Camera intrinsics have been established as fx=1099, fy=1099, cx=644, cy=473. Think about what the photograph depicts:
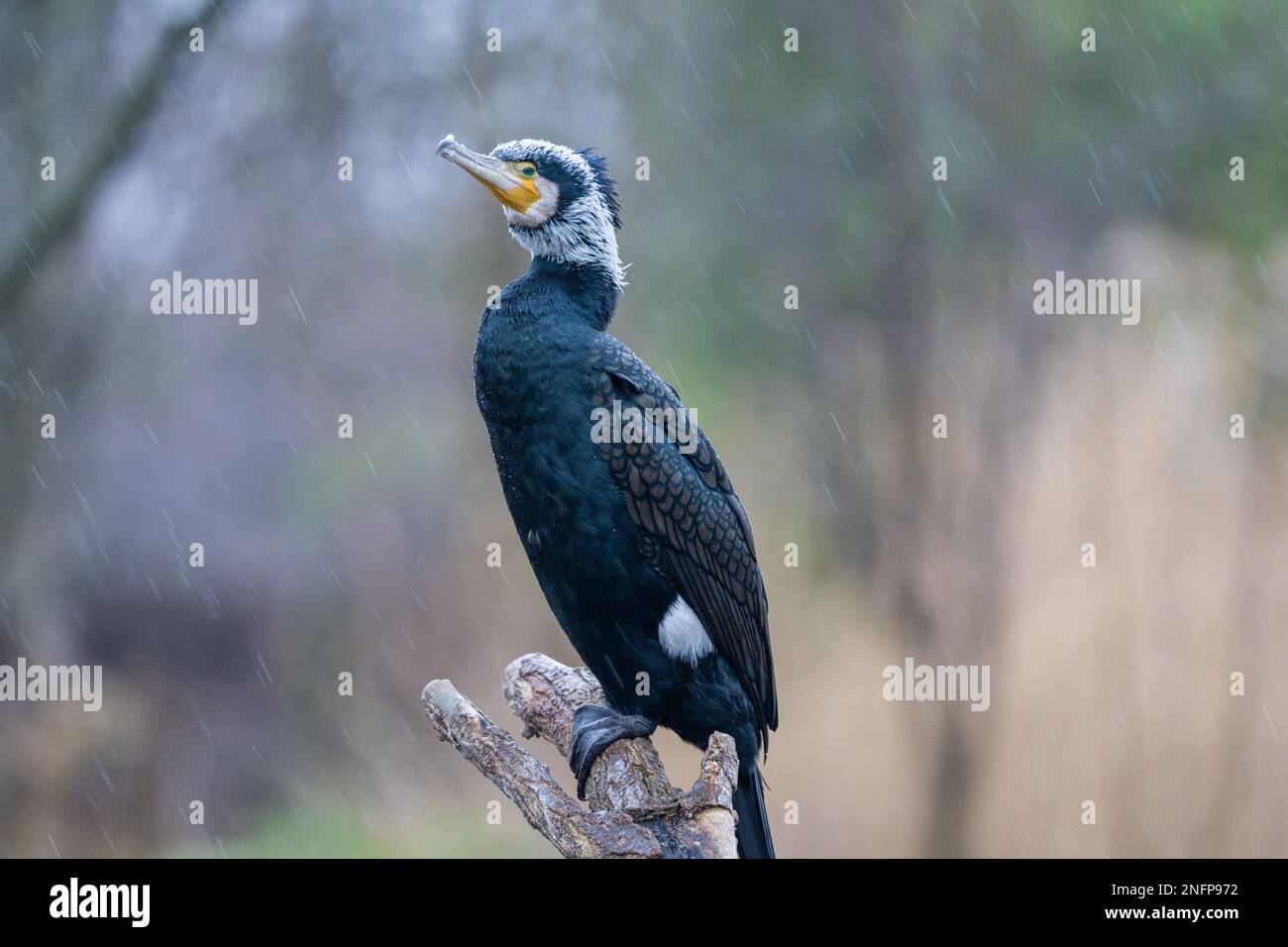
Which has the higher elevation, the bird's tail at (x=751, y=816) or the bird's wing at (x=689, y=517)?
the bird's wing at (x=689, y=517)

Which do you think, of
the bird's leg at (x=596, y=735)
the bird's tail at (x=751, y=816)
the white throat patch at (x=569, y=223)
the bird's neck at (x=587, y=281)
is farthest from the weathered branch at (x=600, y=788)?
the white throat patch at (x=569, y=223)

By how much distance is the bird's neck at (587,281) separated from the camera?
2.94 meters

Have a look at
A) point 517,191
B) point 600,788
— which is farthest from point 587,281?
point 600,788

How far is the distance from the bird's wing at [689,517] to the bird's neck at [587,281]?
0.33ft

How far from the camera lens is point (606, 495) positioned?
2826 mm

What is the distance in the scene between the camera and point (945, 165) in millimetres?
5793

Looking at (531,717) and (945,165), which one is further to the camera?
(945,165)

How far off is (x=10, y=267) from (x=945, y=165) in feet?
15.3

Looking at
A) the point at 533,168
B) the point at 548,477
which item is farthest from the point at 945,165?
the point at 548,477

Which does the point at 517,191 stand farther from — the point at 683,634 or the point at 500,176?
the point at 683,634

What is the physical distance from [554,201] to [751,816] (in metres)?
1.72

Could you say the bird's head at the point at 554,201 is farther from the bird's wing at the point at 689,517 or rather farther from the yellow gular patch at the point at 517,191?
the bird's wing at the point at 689,517

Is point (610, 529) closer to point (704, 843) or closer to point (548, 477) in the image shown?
point (548, 477)

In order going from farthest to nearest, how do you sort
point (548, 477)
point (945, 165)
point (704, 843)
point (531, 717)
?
1. point (945, 165)
2. point (531, 717)
3. point (548, 477)
4. point (704, 843)
